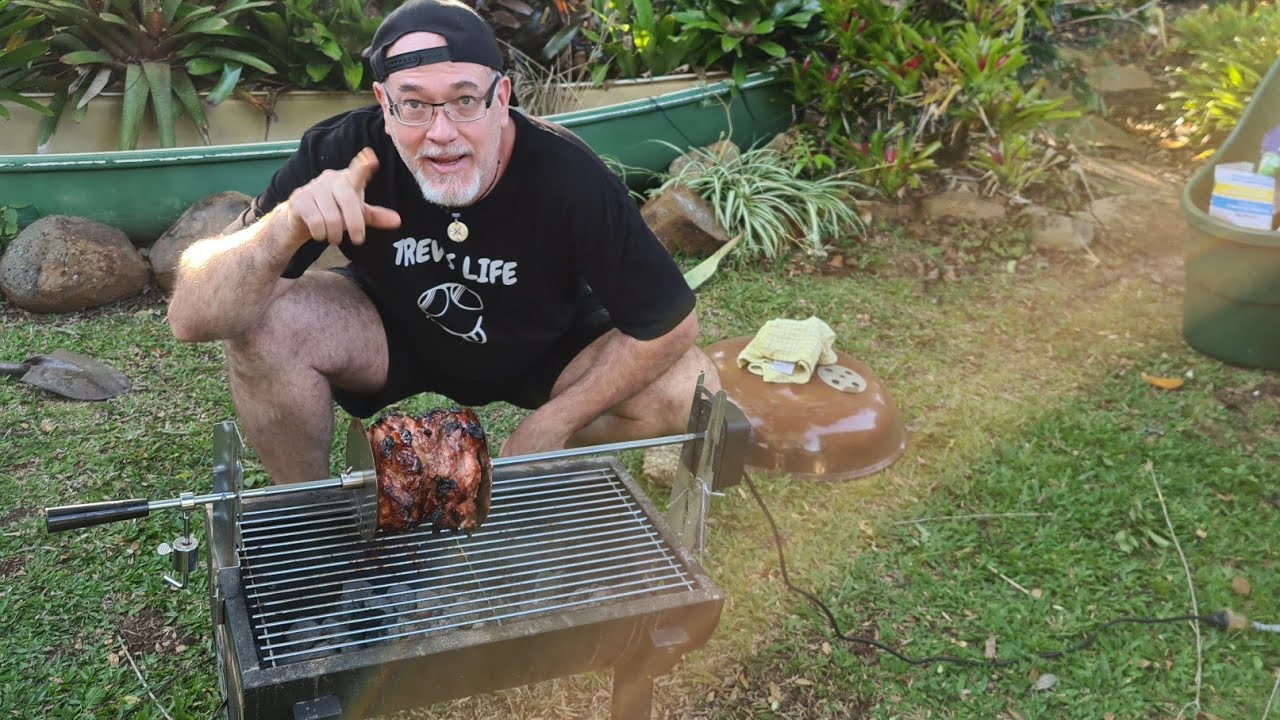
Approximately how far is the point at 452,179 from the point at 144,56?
14.6 ft

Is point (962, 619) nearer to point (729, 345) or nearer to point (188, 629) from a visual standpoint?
point (729, 345)

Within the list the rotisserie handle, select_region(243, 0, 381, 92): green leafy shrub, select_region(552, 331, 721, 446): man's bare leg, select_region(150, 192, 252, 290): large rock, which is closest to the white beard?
select_region(552, 331, 721, 446): man's bare leg

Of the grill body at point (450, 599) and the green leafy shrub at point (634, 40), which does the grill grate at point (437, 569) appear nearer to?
the grill body at point (450, 599)

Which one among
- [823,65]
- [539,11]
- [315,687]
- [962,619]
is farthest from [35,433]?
[823,65]

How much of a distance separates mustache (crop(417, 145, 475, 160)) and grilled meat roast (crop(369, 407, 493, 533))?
30.9 inches

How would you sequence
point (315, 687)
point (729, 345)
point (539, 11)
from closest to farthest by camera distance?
point (315, 687) < point (729, 345) < point (539, 11)

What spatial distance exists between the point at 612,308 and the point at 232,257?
1112mm

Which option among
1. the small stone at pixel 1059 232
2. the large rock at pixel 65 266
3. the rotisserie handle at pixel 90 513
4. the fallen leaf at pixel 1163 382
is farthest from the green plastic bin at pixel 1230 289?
the large rock at pixel 65 266

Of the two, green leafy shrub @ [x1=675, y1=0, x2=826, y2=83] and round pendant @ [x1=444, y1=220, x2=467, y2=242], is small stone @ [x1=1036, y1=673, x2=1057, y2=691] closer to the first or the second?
round pendant @ [x1=444, y1=220, x2=467, y2=242]

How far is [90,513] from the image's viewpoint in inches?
78.0

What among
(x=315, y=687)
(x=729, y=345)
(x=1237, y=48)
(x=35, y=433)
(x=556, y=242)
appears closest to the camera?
(x=315, y=687)

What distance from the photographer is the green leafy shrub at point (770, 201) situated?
615cm

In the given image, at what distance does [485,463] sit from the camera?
236 cm

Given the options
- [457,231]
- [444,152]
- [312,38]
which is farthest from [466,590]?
[312,38]
